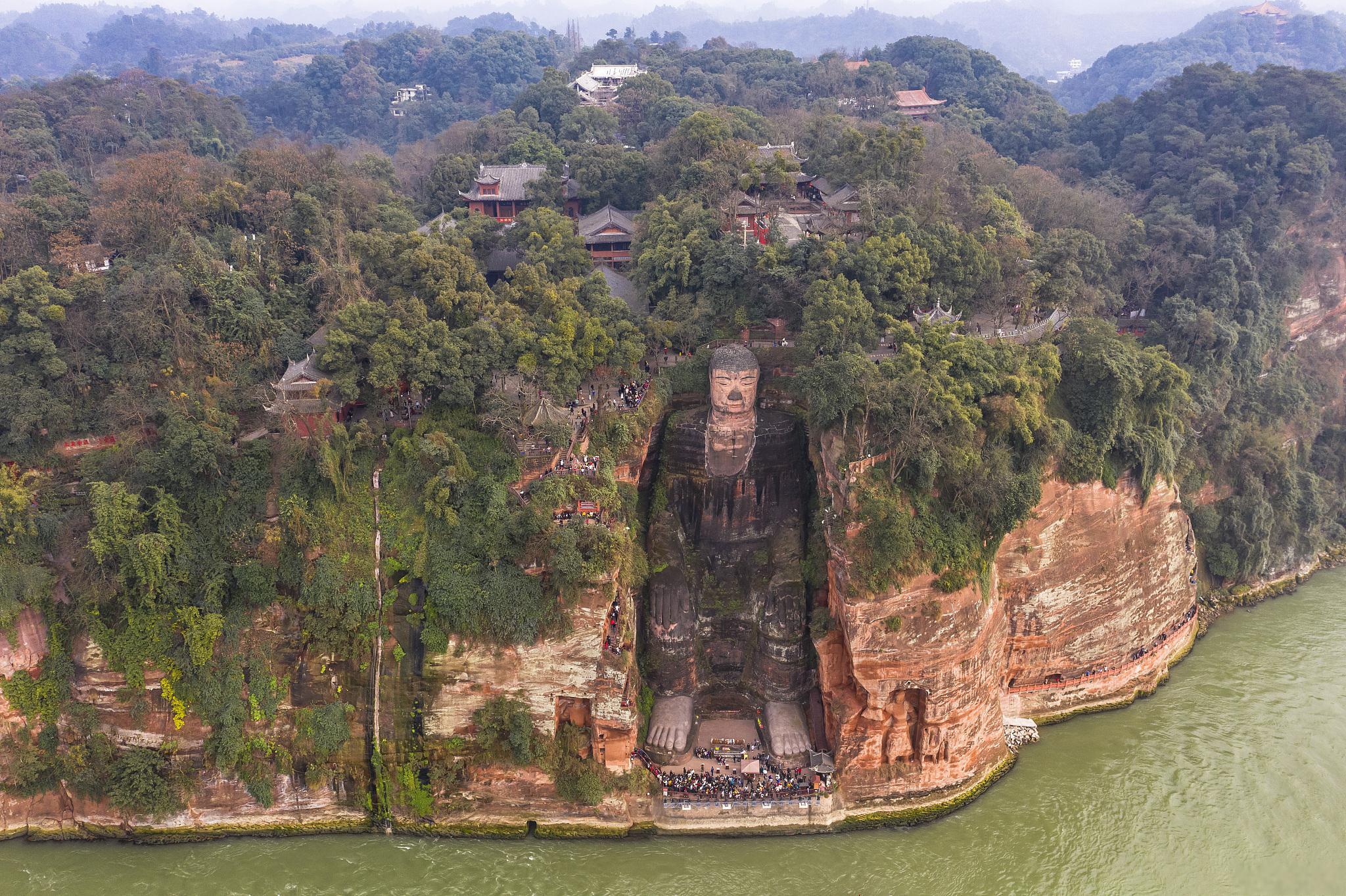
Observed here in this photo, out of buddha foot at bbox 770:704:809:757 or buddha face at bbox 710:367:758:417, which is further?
buddha face at bbox 710:367:758:417

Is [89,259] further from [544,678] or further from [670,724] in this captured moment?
[670,724]

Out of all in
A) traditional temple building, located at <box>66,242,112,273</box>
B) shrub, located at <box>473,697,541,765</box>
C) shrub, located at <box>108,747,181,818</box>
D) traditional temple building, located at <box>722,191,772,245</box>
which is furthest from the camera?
traditional temple building, located at <box>722,191,772,245</box>

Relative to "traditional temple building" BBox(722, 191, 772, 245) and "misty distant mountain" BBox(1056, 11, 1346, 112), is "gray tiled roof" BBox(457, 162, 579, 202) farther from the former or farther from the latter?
"misty distant mountain" BBox(1056, 11, 1346, 112)

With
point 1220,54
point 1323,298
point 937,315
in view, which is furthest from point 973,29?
point 937,315

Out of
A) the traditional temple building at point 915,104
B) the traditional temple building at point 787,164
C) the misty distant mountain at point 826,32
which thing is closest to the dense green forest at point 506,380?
the traditional temple building at point 787,164

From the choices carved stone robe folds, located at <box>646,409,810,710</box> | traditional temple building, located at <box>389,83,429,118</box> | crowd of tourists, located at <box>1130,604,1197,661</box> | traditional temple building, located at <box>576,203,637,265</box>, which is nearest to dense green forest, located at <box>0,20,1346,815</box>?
carved stone robe folds, located at <box>646,409,810,710</box>
